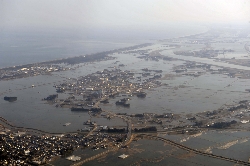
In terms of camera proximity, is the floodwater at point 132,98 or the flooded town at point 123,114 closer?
the flooded town at point 123,114

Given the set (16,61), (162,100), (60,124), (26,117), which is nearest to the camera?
(60,124)

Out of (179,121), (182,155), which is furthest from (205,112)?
(182,155)

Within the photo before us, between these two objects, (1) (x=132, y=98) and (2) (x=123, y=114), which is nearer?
(2) (x=123, y=114)

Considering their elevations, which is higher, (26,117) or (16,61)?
(16,61)

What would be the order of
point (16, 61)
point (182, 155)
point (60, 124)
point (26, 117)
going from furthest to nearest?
1. point (16, 61)
2. point (26, 117)
3. point (60, 124)
4. point (182, 155)

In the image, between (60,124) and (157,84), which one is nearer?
(60,124)

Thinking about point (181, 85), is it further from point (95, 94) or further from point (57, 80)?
point (57, 80)

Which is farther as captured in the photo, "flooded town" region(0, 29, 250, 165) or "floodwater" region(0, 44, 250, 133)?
"floodwater" region(0, 44, 250, 133)

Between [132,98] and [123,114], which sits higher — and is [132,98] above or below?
above
